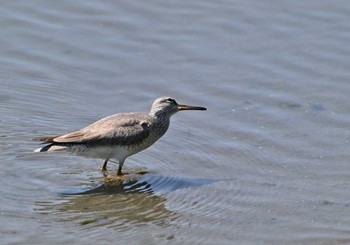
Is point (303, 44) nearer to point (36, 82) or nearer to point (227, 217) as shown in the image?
point (36, 82)

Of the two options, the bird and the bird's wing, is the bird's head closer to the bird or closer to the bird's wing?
the bird

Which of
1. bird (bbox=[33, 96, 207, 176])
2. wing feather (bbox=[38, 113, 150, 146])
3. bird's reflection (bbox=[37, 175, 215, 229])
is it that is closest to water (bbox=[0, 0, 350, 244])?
bird's reflection (bbox=[37, 175, 215, 229])

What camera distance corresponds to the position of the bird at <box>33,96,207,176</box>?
11023 millimetres

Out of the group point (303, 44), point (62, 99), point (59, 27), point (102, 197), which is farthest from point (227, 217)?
point (59, 27)

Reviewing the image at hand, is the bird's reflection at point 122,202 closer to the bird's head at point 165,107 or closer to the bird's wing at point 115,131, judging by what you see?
the bird's wing at point 115,131

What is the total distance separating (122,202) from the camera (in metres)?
10.5

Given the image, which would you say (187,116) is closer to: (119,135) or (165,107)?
(165,107)

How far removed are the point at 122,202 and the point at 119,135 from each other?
1.18 meters

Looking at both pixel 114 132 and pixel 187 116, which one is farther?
pixel 187 116

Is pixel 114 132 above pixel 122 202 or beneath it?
above

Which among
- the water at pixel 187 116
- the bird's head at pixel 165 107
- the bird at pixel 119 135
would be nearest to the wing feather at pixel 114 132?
the bird at pixel 119 135

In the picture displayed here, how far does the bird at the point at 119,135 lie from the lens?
434 inches

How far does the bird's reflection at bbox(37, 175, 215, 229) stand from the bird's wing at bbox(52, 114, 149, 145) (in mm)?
505

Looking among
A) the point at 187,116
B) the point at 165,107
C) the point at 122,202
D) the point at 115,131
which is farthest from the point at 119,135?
the point at 187,116
